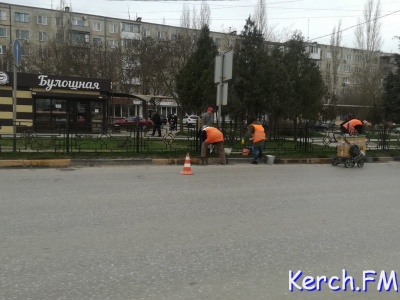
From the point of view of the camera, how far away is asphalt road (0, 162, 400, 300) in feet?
11.3

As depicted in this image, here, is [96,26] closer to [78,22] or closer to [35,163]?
[78,22]

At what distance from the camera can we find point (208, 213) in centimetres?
604

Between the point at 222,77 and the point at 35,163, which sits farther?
the point at 222,77

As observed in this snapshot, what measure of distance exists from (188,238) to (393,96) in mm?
30705

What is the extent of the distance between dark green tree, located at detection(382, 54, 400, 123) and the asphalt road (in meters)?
24.6

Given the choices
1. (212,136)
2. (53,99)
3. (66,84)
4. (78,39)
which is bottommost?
(212,136)

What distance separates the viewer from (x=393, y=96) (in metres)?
30.4

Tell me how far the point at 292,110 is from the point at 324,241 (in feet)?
59.4

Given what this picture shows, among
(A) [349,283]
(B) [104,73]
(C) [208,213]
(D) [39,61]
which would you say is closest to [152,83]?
(B) [104,73]

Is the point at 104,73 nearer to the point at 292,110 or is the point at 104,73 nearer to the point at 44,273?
the point at 292,110

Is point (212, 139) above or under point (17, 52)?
under

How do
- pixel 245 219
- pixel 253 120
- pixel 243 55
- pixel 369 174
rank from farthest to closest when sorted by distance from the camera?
pixel 243 55 → pixel 253 120 → pixel 369 174 → pixel 245 219

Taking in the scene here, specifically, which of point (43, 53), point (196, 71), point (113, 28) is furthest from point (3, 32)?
point (196, 71)

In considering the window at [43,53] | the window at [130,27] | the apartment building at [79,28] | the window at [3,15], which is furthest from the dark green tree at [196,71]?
the window at [3,15]
